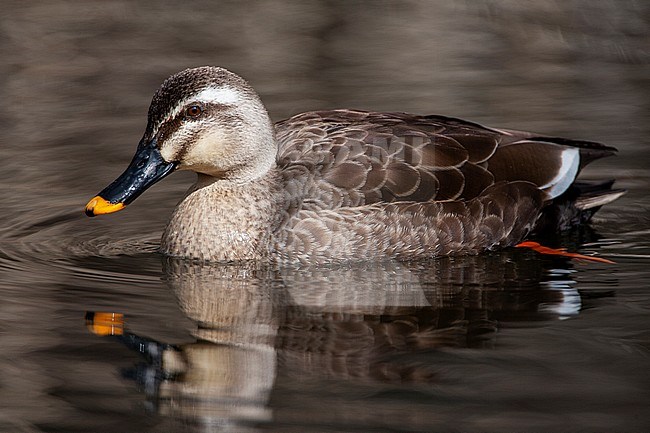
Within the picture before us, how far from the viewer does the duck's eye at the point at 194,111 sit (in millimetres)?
9250

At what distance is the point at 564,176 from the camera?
33.8ft

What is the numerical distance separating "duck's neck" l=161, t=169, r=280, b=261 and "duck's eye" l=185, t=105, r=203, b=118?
0.63m

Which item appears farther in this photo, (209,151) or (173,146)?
(209,151)

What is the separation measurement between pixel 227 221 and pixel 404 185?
124cm

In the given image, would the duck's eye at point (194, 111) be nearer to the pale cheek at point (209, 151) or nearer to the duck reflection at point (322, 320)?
the pale cheek at point (209, 151)

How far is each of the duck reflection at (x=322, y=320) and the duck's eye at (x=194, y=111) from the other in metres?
1.05

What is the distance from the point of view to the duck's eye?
9250 millimetres

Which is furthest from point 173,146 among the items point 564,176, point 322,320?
point 564,176

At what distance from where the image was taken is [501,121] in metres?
12.7

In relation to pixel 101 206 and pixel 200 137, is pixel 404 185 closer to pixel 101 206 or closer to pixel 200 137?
pixel 200 137

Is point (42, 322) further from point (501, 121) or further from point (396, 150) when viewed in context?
point (501, 121)

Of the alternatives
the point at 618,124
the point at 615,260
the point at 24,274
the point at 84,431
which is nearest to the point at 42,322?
the point at 24,274

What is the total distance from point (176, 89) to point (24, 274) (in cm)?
160

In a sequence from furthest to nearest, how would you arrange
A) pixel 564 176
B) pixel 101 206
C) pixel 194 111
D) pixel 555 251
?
pixel 564 176 < pixel 555 251 < pixel 194 111 < pixel 101 206
